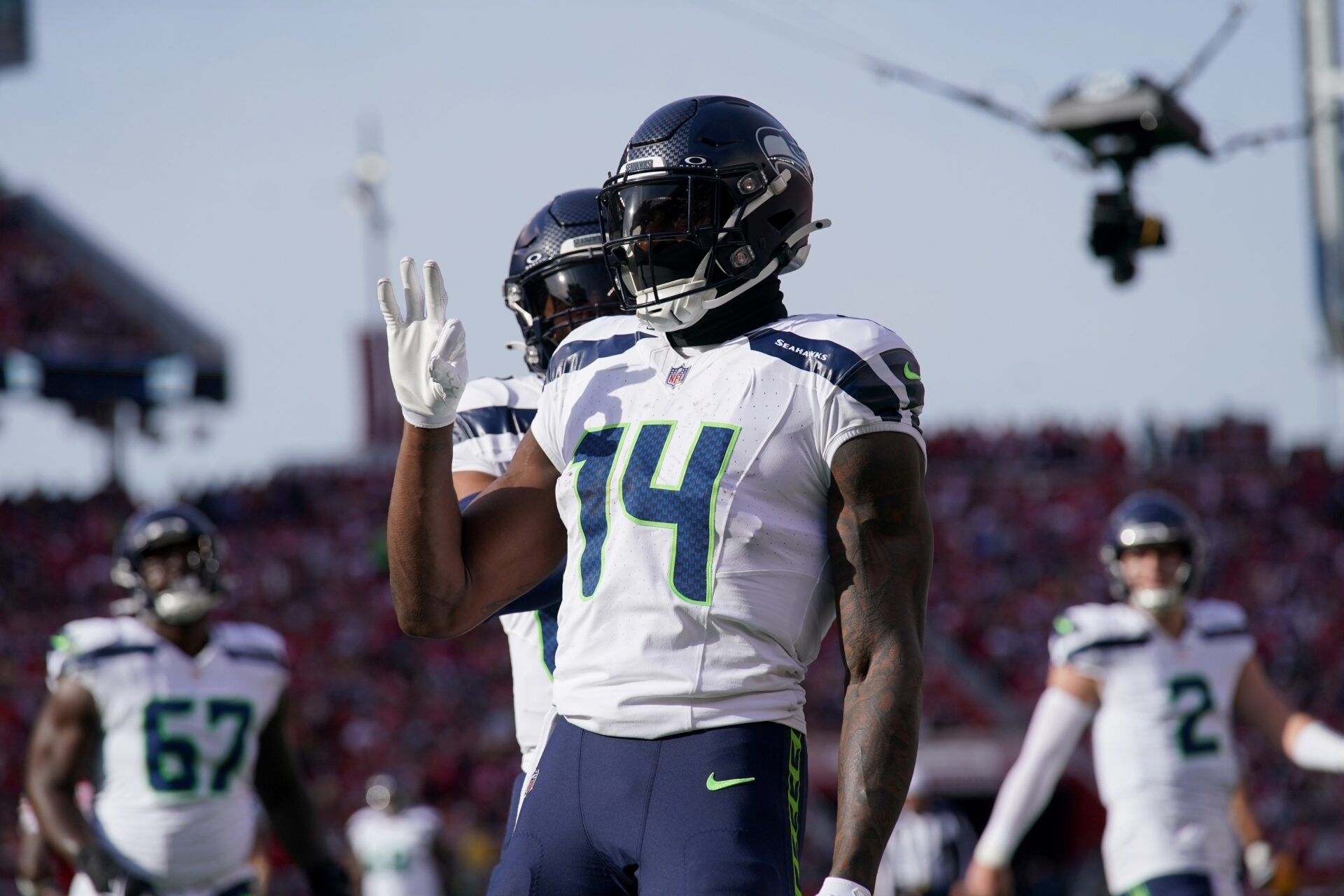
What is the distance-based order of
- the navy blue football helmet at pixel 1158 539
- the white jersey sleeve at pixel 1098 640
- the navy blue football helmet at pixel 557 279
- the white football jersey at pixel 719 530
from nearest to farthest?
1. the white football jersey at pixel 719 530
2. the navy blue football helmet at pixel 557 279
3. the white jersey sleeve at pixel 1098 640
4. the navy blue football helmet at pixel 1158 539

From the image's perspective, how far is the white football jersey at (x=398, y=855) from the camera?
43.9 ft

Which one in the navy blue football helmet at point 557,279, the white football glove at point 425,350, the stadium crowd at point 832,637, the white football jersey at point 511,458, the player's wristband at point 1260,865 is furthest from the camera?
the stadium crowd at point 832,637

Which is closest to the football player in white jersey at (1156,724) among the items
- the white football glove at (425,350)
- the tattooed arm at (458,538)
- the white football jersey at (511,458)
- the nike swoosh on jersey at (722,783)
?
the white football jersey at (511,458)

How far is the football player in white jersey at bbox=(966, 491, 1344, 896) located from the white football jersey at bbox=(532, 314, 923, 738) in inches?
139

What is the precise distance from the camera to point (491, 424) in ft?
12.6

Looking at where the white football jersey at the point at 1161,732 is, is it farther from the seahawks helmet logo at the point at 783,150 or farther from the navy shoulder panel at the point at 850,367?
the navy shoulder panel at the point at 850,367

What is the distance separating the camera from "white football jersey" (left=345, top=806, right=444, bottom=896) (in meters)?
13.4

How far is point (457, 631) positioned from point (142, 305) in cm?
2841

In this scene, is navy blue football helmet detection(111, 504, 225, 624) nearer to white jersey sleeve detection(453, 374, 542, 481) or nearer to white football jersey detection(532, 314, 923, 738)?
white jersey sleeve detection(453, 374, 542, 481)

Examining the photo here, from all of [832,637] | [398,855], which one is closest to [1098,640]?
[398,855]

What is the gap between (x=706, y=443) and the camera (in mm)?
2688

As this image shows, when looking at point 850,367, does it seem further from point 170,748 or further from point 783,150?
point 170,748

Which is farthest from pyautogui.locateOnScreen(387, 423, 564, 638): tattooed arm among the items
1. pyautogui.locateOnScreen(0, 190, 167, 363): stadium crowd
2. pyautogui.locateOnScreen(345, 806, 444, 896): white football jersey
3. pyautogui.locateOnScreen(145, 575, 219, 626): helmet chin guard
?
pyautogui.locateOnScreen(0, 190, 167, 363): stadium crowd

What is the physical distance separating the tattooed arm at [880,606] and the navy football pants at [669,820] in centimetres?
10
